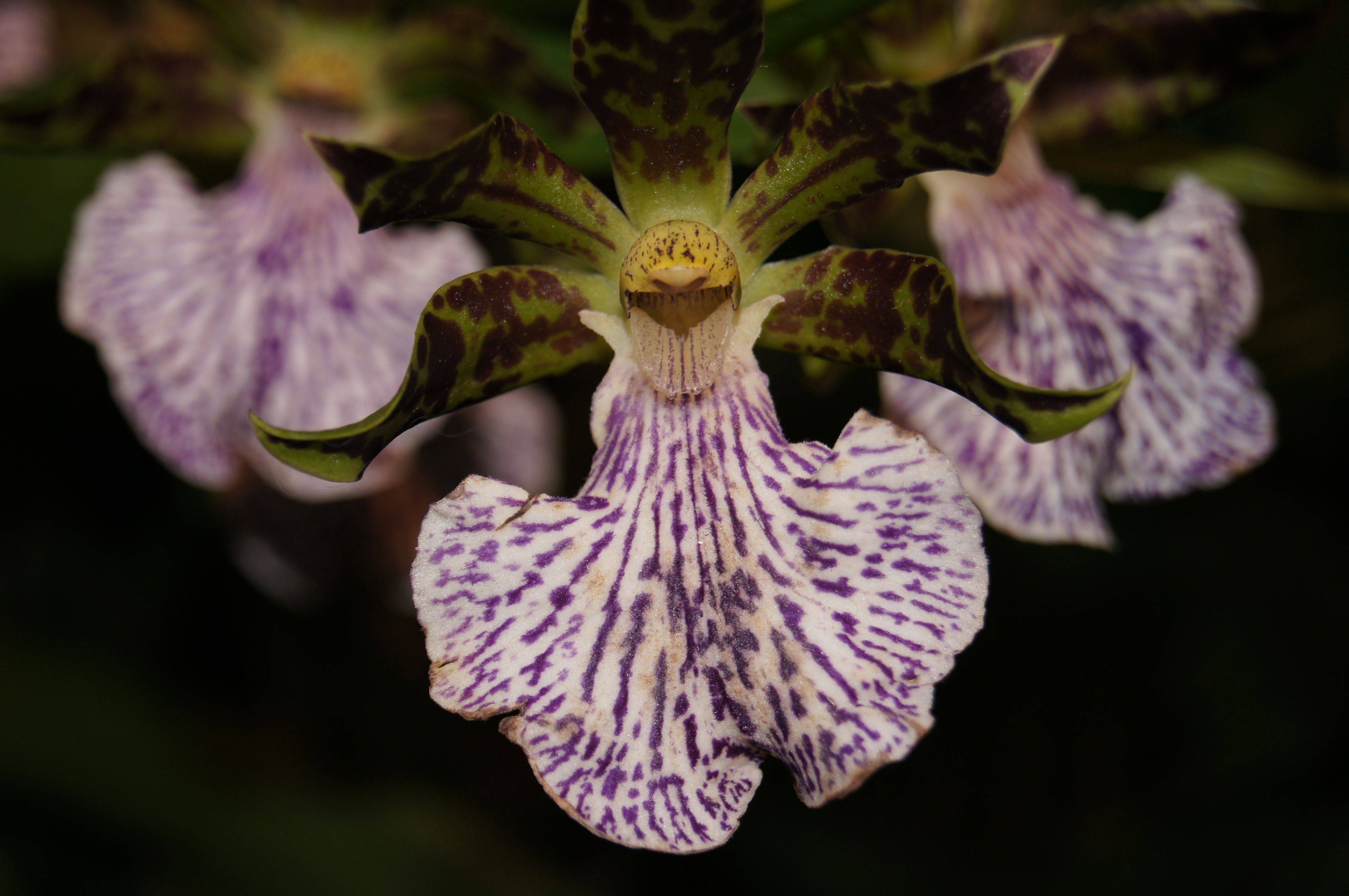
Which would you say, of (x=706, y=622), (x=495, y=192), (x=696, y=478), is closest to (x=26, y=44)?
(x=495, y=192)

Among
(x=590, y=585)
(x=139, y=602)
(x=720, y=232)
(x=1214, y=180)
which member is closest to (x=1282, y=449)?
(x=1214, y=180)

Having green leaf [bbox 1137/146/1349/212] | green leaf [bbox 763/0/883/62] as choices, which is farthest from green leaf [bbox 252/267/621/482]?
green leaf [bbox 1137/146/1349/212]

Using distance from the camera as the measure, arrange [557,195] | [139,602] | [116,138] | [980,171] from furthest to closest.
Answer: [139,602]
[116,138]
[557,195]
[980,171]

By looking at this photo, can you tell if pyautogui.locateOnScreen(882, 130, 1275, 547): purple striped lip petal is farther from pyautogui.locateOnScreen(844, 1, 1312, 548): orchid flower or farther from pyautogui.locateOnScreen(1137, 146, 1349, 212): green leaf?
pyautogui.locateOnScreen(1137, 146, 1349, 212): green leaf

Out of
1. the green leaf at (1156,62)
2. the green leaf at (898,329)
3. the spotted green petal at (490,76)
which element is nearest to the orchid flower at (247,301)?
the spotted green petal at (490,76)

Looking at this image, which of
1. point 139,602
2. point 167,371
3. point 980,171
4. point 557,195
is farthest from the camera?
point 139,602

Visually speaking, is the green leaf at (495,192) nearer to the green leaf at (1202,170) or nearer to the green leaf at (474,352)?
the green leaf at (474,352)

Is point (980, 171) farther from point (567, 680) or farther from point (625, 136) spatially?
point (567, 680)

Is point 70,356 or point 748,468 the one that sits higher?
point 70,356

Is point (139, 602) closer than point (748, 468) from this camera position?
No
